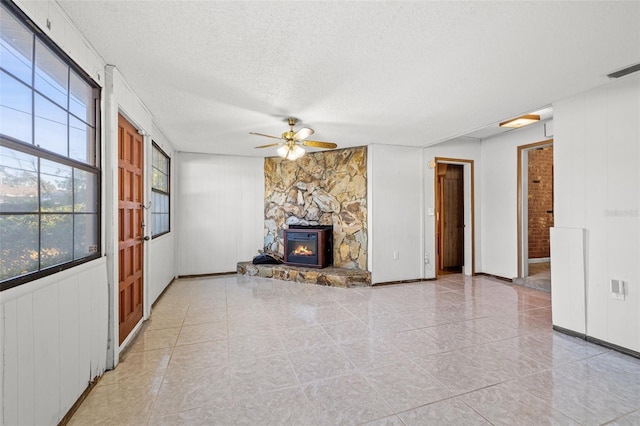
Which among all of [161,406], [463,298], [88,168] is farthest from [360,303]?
[88,168]

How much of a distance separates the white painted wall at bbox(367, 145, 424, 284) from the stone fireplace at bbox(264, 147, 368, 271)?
0.20 meters

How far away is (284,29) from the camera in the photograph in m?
1.67

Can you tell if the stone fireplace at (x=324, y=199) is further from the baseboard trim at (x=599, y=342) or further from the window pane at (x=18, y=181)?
the window pane at (x=18, y=181)

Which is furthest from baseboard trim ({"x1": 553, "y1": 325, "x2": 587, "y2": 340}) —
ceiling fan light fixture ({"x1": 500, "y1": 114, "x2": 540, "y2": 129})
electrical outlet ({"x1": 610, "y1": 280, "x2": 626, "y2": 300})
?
ceiling fan light fixture ({"x1": 500, "y1": 114, "x2": 540, "y2": 129})

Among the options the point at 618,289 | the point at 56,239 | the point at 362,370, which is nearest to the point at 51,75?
the point at 56,239

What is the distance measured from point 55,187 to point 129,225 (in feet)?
4.02

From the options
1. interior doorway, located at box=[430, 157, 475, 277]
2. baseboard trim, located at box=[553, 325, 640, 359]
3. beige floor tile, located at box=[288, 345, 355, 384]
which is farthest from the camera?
interior doorway, located at box=[430, 157, 475, 277]

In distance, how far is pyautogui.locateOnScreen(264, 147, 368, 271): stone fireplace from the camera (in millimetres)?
4895

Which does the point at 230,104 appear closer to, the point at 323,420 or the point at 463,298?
the point at 323,420

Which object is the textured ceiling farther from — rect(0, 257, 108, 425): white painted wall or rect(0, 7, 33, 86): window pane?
rect(0, 257, 108, 425): white painted wall

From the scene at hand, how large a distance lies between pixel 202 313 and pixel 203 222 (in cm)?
227

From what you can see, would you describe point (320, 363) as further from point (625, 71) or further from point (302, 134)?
point (625, 71)

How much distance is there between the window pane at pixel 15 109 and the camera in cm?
119

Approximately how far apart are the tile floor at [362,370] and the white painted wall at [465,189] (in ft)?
4.89
